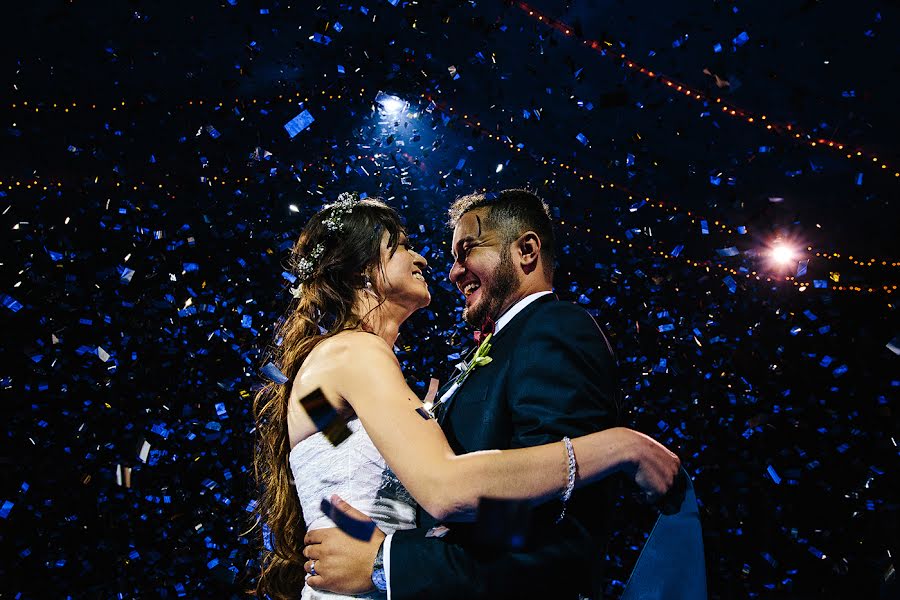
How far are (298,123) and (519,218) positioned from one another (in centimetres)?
415

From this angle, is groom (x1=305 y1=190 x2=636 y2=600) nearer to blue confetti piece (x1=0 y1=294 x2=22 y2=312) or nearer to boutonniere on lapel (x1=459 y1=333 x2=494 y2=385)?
boutonniere on lapel (x1=459 y1=333 x2=494 y2=385)

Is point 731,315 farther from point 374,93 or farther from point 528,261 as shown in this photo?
point 528,261

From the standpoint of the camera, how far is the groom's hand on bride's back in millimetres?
1751

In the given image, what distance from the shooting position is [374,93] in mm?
5867

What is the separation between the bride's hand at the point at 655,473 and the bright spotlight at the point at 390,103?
512cm

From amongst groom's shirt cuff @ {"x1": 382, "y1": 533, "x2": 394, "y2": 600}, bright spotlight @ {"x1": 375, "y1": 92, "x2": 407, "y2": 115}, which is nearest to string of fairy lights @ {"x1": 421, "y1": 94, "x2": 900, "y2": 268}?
bright spotlight @ {"x1": 375, "y1": 92, "x2": 407, "y2": 115}

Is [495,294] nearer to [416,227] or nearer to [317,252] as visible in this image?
[317,252]

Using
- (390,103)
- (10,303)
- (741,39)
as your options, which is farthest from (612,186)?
(10,303)

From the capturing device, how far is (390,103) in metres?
6.11

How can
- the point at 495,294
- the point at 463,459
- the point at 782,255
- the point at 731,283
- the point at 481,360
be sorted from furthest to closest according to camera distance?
the point at 731,283, the point at 782,255, the point at 495,294, the point at 481,360, the point at 463,459

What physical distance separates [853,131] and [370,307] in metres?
5.79

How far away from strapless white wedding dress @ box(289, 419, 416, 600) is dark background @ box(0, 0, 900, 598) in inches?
99.6

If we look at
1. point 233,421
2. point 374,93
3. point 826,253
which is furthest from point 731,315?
point 233,421

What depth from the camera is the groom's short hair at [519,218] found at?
2615mm
